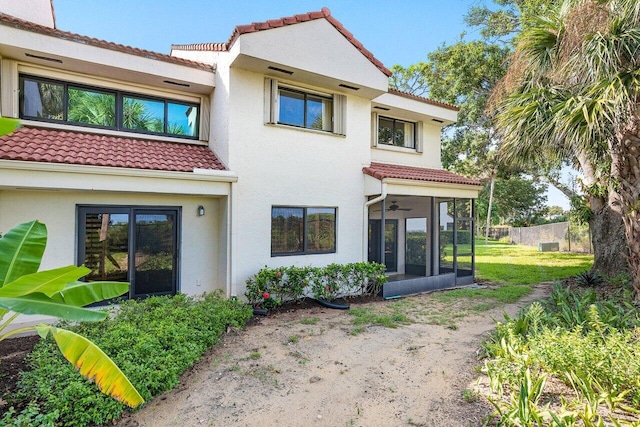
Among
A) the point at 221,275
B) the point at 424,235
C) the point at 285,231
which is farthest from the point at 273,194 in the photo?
the point at 424,235

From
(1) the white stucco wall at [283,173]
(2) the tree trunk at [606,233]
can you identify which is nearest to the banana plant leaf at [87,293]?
(1) the white stucco wall at [283,173]

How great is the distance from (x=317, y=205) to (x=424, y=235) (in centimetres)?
644

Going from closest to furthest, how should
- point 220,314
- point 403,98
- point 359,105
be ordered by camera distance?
point 220,314
point 359,105
point 403,98

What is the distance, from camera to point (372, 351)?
6.93 m

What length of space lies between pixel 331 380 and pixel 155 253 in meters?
6.68

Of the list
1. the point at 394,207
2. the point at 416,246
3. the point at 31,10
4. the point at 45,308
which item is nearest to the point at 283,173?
the point at 394,207

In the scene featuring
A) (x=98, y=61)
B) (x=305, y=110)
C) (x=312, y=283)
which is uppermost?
(x=98, y=61)

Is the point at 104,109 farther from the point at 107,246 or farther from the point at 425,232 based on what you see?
the point at 425,232

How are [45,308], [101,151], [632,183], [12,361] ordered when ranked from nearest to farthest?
[45,308] < [12,361] < [632,183] < [101,151]

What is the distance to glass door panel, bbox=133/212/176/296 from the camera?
377 inches

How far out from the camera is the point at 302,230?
36.3 ft

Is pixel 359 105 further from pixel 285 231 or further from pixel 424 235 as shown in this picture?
pixel 424 235

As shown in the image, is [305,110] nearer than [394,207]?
Yes

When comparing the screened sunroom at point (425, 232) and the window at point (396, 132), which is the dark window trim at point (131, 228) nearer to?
the screened sunroom at point (425, 232)
